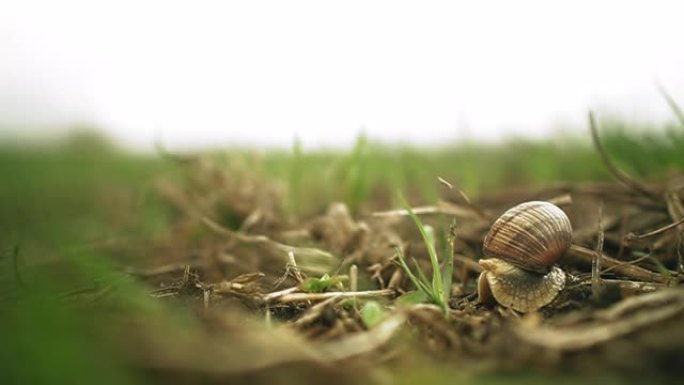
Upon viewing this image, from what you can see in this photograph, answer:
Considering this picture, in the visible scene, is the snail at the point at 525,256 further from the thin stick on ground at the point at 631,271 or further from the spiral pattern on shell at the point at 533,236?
the thin stick on ground at the point at 631,271

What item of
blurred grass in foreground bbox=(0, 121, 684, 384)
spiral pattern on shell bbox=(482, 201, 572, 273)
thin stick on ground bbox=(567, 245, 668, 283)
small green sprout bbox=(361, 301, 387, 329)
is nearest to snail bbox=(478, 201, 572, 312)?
spiral pattern on shell bbox=(482, 201, 572, 273)

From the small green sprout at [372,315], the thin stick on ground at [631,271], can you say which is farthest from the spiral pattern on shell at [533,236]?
the small green sprout at [372,315]

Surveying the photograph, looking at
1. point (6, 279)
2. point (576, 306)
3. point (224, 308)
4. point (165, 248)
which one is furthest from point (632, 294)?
point (165, 248)

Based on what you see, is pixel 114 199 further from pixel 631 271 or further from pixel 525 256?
pixel 631 271

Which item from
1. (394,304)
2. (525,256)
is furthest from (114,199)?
(525,256)

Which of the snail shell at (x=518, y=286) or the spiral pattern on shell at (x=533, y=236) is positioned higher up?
the spiral pattern on shell at (x=533, y=236)

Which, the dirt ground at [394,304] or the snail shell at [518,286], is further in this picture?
the snail shell at [518,286]

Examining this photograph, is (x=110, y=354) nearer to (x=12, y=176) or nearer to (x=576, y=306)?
(x=576, y=306)
